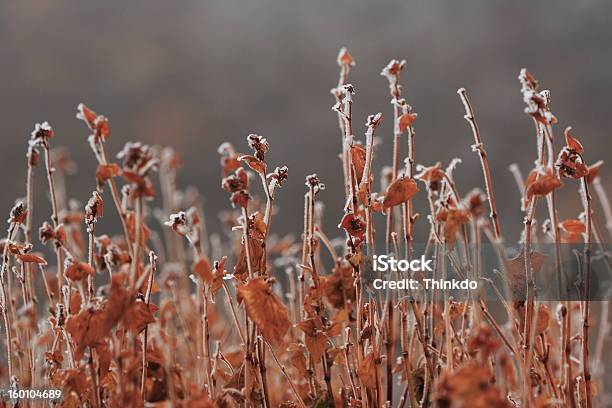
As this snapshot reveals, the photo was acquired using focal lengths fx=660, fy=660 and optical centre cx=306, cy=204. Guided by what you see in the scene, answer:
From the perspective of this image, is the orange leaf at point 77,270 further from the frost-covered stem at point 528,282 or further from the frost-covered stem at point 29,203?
the frost-covered stem at point 528,282

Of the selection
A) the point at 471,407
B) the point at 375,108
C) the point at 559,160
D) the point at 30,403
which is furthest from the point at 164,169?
the point at 375,108

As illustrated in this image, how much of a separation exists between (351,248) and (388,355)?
0.11 meters

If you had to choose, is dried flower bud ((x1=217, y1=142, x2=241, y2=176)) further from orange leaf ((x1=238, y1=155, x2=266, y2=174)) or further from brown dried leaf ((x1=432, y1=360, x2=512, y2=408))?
brown dried leaf ((x1=432, y1=360, x2=512, y2=408))

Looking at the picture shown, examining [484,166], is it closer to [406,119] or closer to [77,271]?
[406,119]

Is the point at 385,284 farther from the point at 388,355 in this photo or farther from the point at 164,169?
the point at 164,169

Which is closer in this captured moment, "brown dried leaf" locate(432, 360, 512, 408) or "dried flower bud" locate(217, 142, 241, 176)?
"brown dried leaf" locate(432, 360, 512, 408)

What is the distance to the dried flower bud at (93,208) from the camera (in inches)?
19.6

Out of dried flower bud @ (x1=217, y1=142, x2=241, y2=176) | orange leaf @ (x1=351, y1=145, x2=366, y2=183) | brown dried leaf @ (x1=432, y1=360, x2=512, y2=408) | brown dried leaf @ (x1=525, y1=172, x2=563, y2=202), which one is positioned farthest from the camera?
dried flower bud @ (x1=217, y1=142, x2=241, y2=176)

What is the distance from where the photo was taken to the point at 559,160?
49 centimetres

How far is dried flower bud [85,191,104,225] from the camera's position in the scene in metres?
0.50

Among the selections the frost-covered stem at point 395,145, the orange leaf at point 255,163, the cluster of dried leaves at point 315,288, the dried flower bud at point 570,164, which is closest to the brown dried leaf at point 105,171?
the cluster of dried leaves at point 315,288

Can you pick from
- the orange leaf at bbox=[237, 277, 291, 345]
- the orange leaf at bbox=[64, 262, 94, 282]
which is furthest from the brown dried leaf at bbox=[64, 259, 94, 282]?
the orange leaf at bbox=[237, 277, 291, 345]

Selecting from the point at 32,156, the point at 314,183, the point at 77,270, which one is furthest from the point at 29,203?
the point at 314,183

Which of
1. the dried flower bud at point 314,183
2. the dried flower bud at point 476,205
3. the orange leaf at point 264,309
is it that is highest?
the dried flower bud at point 314,183
